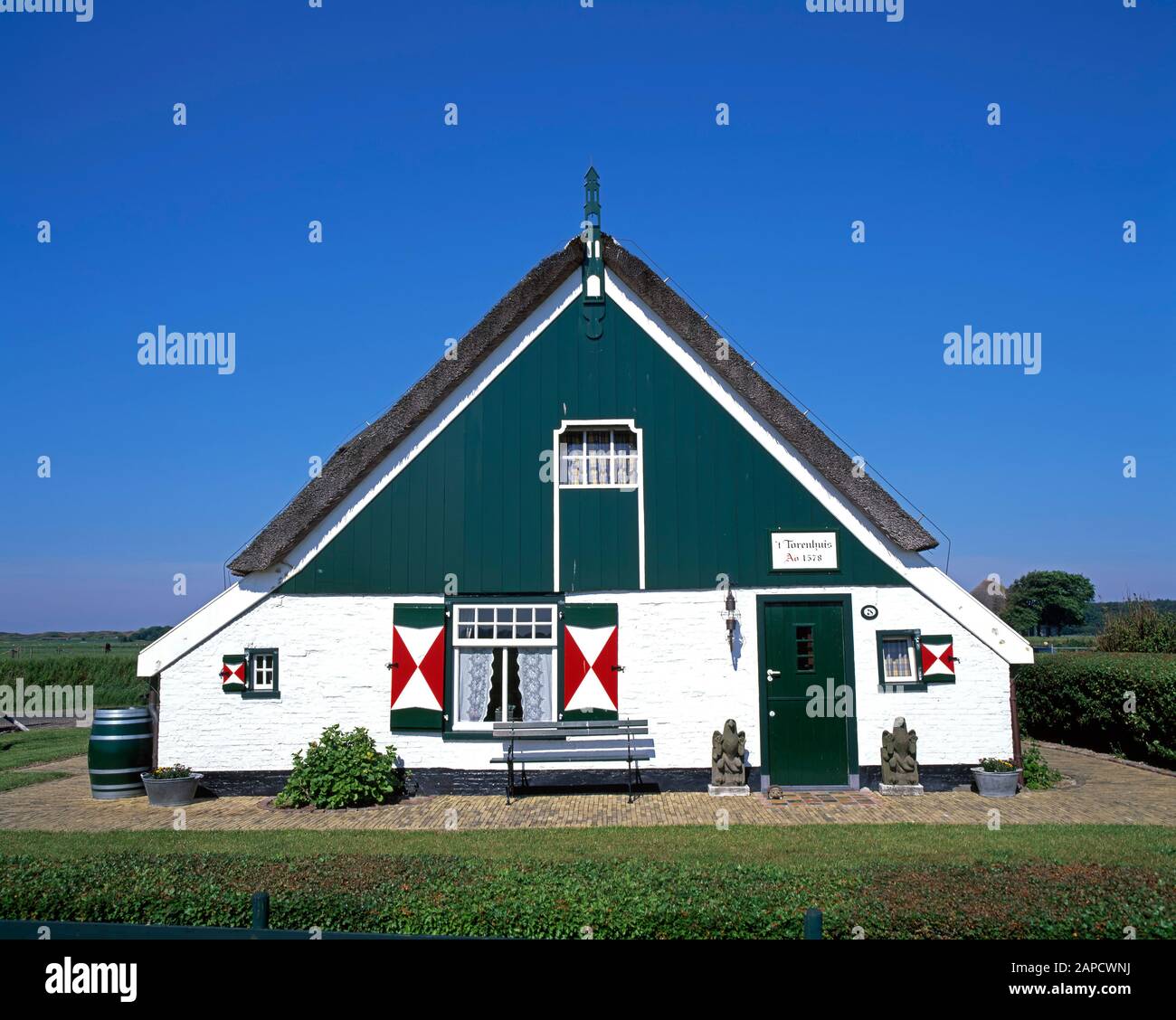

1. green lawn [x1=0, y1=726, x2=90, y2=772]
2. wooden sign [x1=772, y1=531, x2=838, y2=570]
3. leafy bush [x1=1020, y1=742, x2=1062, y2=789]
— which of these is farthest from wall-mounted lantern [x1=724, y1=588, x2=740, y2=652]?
green lawn [x1=0, y1=726, x2=90, y2=772]

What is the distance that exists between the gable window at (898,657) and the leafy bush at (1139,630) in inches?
430

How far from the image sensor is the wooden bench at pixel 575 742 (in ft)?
41.3

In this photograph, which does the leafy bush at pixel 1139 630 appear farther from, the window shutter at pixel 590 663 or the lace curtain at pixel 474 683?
the lace curtain at pixel 474 683

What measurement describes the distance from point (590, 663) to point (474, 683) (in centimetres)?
166

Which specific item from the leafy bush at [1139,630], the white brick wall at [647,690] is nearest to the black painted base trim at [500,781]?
the white brick wall at [647,690]

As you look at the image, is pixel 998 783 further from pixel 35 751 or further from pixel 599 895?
pixel 35 751

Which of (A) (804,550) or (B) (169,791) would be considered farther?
(A) (804,550)

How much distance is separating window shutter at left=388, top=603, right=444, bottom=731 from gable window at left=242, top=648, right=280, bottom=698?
1642 mm

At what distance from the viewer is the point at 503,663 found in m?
13.1

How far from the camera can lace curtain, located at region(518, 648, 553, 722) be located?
13016mm

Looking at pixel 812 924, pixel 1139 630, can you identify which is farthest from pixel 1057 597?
pixel 812 924

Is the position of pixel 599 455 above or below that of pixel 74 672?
above
